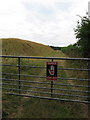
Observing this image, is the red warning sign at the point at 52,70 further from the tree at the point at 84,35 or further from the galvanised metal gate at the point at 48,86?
the tree at the point at 84,35

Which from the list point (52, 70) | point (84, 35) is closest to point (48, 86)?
point (52, 70)

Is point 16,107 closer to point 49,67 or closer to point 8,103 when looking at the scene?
point 8,103

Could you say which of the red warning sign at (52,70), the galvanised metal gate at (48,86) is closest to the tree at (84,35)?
the galvanised metal gate at (48,86)

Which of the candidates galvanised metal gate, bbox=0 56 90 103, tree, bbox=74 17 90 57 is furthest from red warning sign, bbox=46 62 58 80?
tree, bbox=74 17 90 57

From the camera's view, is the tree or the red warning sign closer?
the red warning sign

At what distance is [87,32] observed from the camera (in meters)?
11.2

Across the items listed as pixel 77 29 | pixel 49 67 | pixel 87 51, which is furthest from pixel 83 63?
pixel 49 67

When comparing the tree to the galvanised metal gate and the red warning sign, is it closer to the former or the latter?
the galvanised metal gate

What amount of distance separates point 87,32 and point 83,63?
2.78 meters

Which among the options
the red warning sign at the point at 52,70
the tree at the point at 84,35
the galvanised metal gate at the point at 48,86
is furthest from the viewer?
the tree at the point at 84,35

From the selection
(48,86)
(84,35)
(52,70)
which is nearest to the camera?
(52,70)

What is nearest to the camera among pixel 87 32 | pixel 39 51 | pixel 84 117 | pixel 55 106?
pixel 84 117

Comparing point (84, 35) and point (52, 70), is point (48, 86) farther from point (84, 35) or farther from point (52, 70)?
point (84, 35)

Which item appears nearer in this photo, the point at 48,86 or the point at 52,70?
the point at 52,70
